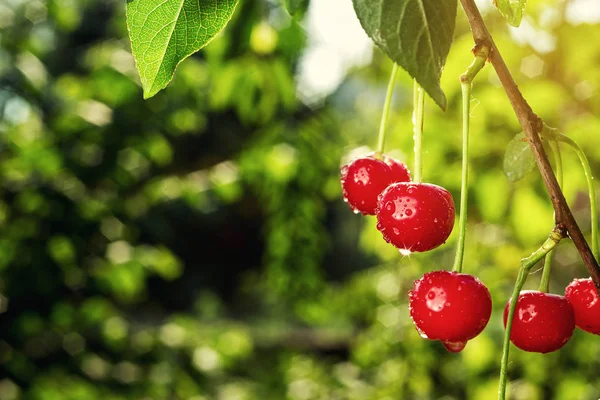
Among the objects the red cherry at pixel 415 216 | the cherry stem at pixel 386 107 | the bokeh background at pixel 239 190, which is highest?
the bokeh background at pixel 239 190

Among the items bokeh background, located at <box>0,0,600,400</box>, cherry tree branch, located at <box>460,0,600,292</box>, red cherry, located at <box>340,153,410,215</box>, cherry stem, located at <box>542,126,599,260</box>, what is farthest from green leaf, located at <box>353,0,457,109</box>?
bokeh background, located at <box>0,0,600,400</box>

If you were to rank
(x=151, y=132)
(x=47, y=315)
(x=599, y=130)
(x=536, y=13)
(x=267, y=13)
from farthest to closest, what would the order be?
(x=47, y=315) < (x=151, y=132) < (x=267, y=13) < (x=536, y=13) < (x=599, y=130)

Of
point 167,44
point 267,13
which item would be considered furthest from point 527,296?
point 267,13

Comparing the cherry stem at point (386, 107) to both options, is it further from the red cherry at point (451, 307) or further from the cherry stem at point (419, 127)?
the red cherry at point (451, 307)

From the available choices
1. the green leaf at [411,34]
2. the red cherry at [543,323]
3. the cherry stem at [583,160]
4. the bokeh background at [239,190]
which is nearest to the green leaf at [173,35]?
the green leaf at [411,34]

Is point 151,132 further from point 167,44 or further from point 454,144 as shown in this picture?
point 167,44

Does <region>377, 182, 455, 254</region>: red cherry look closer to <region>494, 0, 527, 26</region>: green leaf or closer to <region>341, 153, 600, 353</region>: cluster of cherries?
<region>341, 153, 600, 353</region>: cluster of cherries

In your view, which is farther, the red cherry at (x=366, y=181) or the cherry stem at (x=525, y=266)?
the red cherry at (x=366, y=181)
